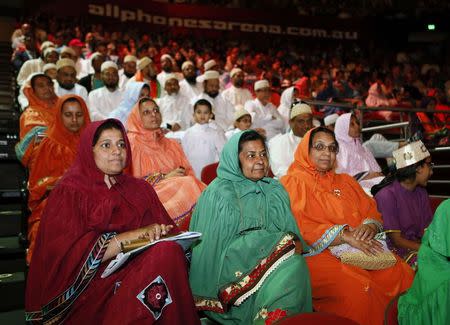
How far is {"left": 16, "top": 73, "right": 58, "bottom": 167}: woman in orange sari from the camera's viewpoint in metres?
4.38

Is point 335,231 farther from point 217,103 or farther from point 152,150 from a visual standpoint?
point 217,103

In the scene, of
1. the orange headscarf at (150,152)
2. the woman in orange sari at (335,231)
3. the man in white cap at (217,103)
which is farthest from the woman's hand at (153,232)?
the man in white cap at (217,103)

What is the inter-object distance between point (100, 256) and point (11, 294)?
1.16 meters

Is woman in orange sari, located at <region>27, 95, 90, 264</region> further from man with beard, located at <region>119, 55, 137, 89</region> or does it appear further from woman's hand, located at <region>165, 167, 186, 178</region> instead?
man with beard, located at <region>119, 55, 137, 89</region>

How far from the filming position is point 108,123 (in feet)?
8.77

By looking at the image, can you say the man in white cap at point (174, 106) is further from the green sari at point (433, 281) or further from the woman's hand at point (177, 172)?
the green sari at point (433, 281)

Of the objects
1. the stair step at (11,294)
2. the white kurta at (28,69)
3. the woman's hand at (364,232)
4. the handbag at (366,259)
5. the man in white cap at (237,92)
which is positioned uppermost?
the white kurta at (28,69)

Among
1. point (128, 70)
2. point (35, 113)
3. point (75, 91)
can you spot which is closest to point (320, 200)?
point (35, 113)

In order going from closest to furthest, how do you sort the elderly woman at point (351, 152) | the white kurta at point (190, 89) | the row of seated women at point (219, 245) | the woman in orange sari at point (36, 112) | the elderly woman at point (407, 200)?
the row of seated women at point (219, 245) → the elderly woman at point (407, 200) → the woman in orange sari at point (36, 112) → the elderly woman at point (351, 152) → the white kurta at point (190, 89)

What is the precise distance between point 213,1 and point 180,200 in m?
14.4

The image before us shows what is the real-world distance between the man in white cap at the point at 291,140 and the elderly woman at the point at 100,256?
2.78m

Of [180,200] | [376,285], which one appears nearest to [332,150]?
[376,285]

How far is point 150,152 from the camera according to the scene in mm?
4414

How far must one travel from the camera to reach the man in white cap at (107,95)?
23.0 ft
